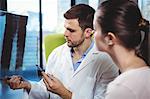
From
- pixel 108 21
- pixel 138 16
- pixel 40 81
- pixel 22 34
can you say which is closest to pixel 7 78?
pixel 22 34

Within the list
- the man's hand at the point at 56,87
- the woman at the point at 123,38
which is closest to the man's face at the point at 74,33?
the man's hand at the point at 56,87

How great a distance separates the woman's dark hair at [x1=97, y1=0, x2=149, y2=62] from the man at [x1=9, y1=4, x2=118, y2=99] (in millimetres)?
673

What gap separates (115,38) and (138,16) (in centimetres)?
14

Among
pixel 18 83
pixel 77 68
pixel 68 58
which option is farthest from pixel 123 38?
pixel 68 58

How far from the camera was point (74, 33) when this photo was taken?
6.32 ft

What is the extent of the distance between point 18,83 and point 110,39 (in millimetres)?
679

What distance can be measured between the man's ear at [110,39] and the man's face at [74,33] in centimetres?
80

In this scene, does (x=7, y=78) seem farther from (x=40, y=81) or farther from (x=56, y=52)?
(x=56, y=52)

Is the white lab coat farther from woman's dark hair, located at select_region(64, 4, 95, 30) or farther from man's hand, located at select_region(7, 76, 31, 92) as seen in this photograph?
woman's dark hair, located at select_region(64, 4, 95, 30)

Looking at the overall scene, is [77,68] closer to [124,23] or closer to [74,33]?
[74,33]

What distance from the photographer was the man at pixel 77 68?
176 cm

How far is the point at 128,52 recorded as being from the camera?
43.6 inches

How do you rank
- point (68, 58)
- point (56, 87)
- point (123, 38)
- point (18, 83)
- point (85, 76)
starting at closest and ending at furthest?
point (123, 38), point (18, 83), point (56, 87), point (85, 76), point (68, 58)

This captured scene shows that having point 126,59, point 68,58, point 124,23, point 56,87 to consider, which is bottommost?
point 56,87
